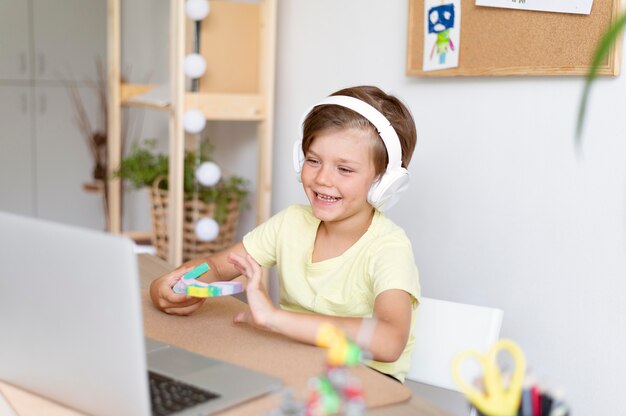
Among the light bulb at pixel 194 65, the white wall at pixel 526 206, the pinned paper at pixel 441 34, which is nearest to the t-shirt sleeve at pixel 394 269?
the white wall at pixel 526 206

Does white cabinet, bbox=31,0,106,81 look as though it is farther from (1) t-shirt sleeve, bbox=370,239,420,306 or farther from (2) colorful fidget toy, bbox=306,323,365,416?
(2) colorful fidget toy, bbox=306,323,365,416

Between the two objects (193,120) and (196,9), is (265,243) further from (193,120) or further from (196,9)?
(196,9)

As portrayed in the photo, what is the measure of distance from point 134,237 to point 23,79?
170cm

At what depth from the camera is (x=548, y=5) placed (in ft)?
5.34

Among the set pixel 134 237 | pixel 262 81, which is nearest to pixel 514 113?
pixel 262 81

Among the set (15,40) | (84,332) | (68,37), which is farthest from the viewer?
(68,37)

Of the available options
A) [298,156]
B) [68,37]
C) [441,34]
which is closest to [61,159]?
[68,37]

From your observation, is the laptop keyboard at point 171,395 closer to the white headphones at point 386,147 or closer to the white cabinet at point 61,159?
the white headphones at point 386,147

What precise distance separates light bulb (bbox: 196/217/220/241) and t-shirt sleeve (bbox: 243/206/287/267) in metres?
1.00

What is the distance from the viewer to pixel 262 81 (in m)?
2.72

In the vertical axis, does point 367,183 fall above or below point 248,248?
above

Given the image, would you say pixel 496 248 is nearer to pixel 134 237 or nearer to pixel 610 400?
pixel 610 400

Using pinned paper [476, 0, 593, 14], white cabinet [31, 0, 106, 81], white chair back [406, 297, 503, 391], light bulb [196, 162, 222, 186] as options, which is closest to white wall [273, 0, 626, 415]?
pinned paper [476, 0, 593, 14]

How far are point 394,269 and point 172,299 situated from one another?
0.38 meters
